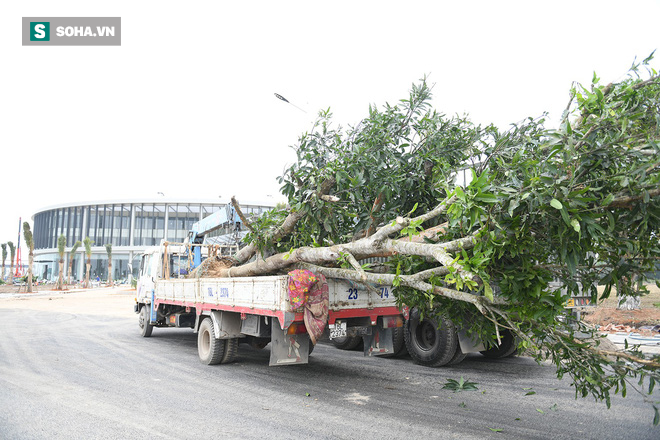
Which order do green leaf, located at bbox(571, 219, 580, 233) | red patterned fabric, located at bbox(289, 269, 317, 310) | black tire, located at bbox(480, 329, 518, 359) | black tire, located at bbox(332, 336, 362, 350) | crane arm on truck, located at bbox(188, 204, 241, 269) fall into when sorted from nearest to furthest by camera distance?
green leaf, located at bbox(571, 219, 580, 233), red patterned fabric, located at bbox(289, 269, 317, 310), black tire, located at bbox(480, 329, 518, 359), crane arm on truck, located at bbox(188, 204, 241, 269), black tire, located at bbox(332, 336, 362, 350)

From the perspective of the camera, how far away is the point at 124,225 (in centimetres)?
5728

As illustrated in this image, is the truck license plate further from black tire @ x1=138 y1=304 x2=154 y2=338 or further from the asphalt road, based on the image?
black tire @ x1=138 y1=304 x2=154 y2=338

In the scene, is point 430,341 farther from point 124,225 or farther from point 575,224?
point 124,225

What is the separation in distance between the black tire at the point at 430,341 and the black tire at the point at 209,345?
375cm

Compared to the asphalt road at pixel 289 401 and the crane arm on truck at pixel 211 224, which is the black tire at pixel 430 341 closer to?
the asphalt road at pixel 289 401

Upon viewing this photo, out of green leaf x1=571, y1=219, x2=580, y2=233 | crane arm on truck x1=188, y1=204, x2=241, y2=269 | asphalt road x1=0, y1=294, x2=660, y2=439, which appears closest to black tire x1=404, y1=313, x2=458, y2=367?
asphalt road x1=0, y1=294, x2=660, y2=439

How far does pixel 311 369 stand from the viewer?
8.27 meters

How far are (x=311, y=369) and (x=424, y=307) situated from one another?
3.13 m

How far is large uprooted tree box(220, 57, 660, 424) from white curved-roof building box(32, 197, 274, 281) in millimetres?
47658

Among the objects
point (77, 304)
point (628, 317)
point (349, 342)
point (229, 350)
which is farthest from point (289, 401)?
point (77, 304)

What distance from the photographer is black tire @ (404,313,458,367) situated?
819cm

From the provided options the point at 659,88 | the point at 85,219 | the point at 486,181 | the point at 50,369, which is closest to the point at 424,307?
the point at 486,181

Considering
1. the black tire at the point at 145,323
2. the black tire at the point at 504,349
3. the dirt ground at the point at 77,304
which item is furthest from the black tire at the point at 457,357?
the dirt ground at the point at 77,304

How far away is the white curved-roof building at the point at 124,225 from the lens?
182 feet
